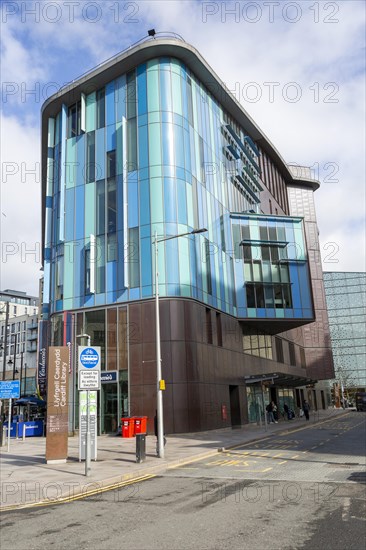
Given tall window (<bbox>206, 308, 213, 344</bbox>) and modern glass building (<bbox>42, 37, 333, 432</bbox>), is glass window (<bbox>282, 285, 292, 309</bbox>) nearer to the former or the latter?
modern glass building (<bbox>42, 37, 333, 432</bbox>)

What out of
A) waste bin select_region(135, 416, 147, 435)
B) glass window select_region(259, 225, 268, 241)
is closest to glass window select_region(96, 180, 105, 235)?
waste bin select_region(135, 416, 147, 435)

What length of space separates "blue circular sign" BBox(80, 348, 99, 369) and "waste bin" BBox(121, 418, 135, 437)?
1409 centimetres

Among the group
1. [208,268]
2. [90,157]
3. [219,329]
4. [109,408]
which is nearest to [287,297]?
[219,329]

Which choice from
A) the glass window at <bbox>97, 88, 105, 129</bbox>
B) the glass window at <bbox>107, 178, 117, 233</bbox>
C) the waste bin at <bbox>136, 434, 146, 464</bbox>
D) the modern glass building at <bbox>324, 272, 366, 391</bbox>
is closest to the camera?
the waste bin at <bbox>136, 434, 146, 464</bbox>

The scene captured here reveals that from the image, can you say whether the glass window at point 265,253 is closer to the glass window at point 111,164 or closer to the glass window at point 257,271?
the glass window at point 257,271

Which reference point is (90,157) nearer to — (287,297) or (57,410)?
(287,297)

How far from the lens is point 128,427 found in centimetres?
2675

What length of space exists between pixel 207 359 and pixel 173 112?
58.6 feet

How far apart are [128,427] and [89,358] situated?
47.6 ft

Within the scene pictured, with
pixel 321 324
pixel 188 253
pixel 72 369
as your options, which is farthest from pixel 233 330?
pixel 321 324

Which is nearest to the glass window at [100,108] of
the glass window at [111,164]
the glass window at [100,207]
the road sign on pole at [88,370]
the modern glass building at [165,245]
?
the modern glass building at [165,245]

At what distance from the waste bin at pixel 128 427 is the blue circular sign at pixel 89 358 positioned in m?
14.1

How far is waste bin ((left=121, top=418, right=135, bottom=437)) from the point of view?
2659 cm

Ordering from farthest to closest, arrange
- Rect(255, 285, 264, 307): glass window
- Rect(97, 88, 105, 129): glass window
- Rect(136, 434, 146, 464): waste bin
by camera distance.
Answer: Rect(255, 285, 264, 307): glass window
Rect(97, 88, 105, 129): glass window
Rect(136, 434, 146, 464): waste bin
